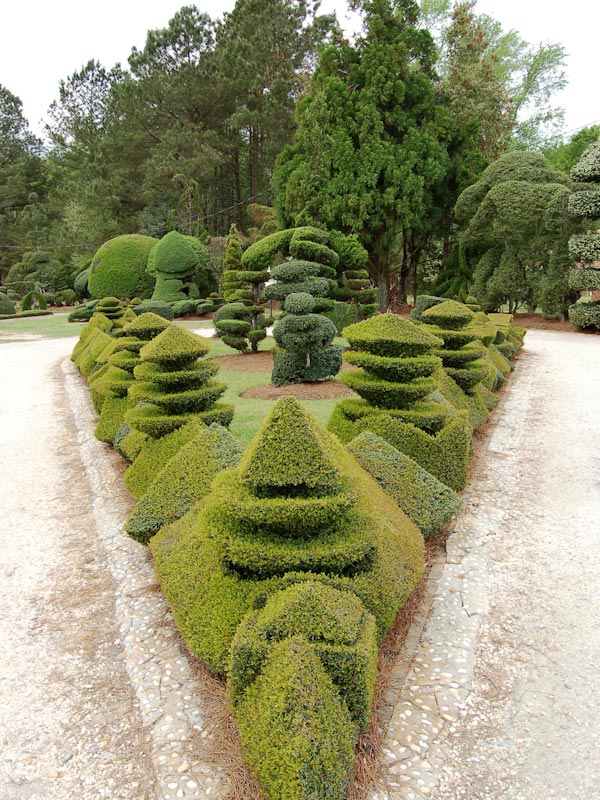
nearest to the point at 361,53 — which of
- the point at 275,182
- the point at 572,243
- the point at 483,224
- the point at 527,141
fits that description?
the point at 275,182

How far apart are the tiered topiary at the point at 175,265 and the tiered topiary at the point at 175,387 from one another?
22497mm

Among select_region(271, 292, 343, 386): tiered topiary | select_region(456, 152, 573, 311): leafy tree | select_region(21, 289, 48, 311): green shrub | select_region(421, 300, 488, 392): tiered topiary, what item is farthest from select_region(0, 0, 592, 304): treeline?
select_region(421, 300, 488, 392): tiered topiary

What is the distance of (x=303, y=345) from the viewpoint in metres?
11.5

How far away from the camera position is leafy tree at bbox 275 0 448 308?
2247cm

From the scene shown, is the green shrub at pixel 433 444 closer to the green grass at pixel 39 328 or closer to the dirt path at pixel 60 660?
the dirt path at pixel 60 660

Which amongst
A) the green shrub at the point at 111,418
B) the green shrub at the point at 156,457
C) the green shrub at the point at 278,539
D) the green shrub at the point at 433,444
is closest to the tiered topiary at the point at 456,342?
the green shrub at the point at 433,444

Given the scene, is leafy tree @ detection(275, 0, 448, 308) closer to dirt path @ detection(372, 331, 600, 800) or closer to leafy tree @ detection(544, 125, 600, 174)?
leafy tree @ detection(544, 125, 600, 174)

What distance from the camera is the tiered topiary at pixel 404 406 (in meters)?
5.78

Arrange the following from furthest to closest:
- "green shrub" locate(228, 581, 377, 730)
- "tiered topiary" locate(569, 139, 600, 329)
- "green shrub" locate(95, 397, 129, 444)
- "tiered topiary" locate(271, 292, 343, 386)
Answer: "tiered topiary" locate(569, 139, 600, 329)
"tiered topiary" locate(271, 292, 343, 386)
"green shrub" locate(95, 397, 129, 444)
"green shrub" locate(228, 581, 377, 730)

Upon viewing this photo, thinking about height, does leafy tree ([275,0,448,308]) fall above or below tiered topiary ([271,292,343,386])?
above

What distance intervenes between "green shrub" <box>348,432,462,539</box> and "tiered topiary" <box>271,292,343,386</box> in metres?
6.48

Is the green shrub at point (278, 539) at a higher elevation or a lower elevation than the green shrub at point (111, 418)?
higher

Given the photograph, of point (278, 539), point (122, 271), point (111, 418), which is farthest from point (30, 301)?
point (278, 539)

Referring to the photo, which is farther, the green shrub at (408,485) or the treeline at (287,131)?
the treeline at (287,131)
